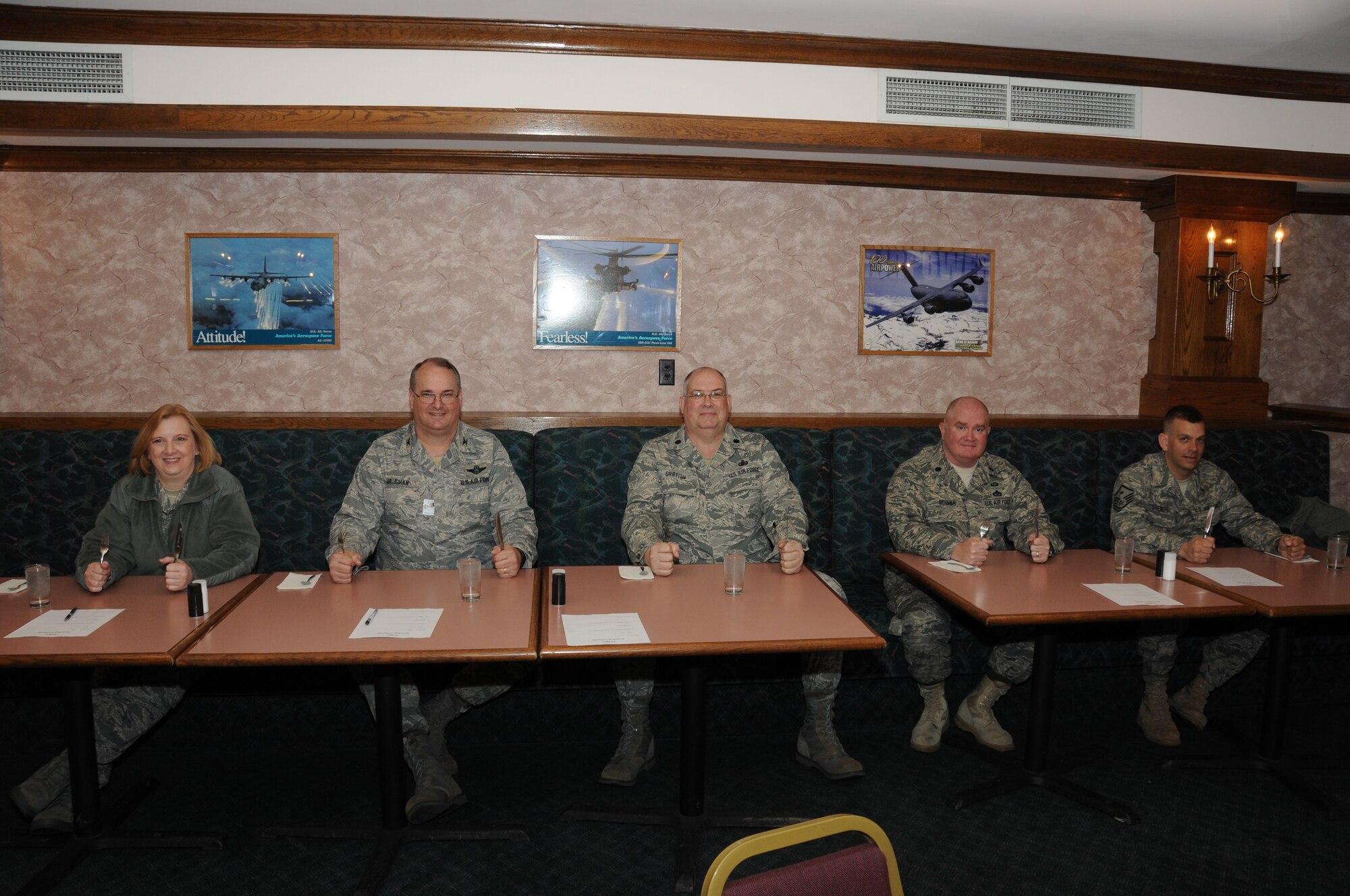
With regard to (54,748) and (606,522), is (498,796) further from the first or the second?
(54,748)

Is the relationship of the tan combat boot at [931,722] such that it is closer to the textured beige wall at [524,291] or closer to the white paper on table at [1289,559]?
the white paper on table at [1289,559]

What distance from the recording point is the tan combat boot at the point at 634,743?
3.04 m

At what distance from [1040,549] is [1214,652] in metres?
1.23

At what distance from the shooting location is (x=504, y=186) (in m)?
4.17

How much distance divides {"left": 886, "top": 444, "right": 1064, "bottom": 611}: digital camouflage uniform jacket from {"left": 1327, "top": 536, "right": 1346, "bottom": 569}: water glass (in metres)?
0.88

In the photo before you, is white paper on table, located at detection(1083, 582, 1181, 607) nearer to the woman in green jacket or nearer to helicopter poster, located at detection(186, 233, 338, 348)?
the woman in green jacket

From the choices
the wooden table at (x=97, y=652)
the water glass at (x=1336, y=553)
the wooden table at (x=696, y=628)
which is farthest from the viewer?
the water glass at (x=1336, y=553)

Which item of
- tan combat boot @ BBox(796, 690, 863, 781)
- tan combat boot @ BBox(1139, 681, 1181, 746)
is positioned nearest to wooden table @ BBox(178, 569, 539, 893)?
tan combat boot @ BBox(796, 690, 863, 781)

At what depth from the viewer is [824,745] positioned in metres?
3.09

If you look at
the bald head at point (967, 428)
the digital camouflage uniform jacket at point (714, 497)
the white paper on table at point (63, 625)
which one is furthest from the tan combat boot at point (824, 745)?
the white paper on table at point (63, 625)

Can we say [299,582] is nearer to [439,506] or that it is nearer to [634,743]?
[439,506]

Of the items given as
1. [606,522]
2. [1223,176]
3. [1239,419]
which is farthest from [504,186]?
[1239,419]

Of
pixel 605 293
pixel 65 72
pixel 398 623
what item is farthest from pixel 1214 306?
pixel 65 72

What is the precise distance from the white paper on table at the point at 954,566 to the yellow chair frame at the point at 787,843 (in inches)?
68.3
